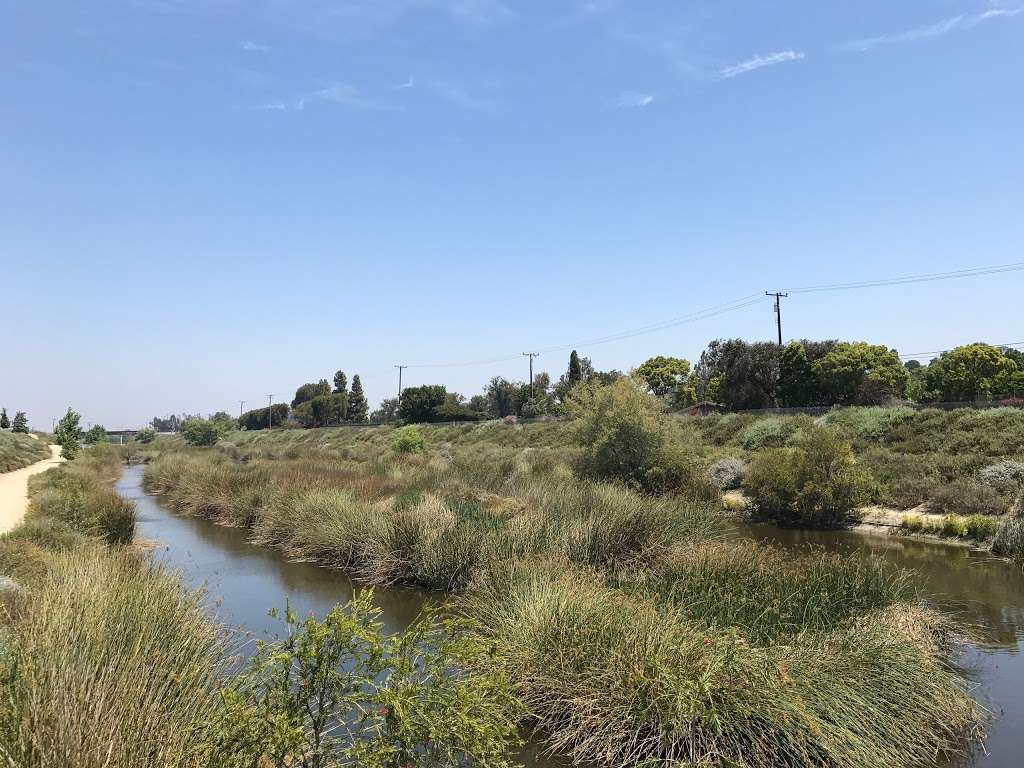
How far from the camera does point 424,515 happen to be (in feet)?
44.4

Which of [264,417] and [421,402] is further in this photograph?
[264,417]

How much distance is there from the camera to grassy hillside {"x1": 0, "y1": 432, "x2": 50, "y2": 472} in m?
36.2

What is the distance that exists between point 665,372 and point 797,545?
210 feet

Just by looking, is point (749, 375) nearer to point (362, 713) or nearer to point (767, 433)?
point (767, 433)

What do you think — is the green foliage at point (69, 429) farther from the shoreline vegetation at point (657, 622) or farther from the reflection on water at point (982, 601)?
the reflection on water at point (982, 601)

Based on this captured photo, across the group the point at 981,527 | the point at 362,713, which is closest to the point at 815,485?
the point at 981,527

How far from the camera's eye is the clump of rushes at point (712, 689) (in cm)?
579

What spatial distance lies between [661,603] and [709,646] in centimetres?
159

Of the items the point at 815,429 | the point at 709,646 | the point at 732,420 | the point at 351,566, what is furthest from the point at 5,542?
the point at 732,420

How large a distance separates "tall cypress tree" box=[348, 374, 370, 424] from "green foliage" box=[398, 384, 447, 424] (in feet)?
49.4

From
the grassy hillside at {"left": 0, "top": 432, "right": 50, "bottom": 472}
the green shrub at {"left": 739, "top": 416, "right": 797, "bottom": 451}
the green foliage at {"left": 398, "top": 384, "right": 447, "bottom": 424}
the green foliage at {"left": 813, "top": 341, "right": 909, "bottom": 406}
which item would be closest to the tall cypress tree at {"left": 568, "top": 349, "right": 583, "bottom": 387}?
the green foliage at {"left": 398, "top": 384, "right": 447, "bottom": 424}

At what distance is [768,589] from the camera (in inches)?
350

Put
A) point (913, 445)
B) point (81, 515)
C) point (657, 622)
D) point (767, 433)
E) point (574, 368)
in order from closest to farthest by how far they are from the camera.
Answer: point (657, 622) < point (81, 515) < point (913, 445) < point (767, 433) < point (574, 368)

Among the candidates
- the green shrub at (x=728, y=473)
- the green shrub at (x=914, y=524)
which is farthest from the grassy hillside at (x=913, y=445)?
the green shrub at (x=914, y=524)
